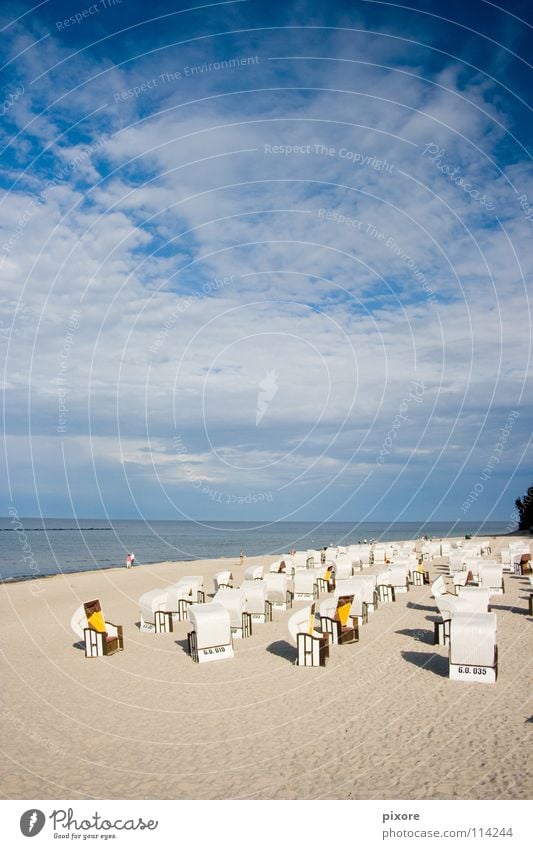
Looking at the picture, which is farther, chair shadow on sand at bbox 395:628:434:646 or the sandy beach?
chair shadow on sand at bbox 395:628:434:646

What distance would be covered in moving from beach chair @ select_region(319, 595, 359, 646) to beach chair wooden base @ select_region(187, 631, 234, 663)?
89.4 inches

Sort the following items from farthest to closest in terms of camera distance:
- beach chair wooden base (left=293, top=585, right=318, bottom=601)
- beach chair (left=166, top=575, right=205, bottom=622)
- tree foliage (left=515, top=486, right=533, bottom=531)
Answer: tree foliage (left=515, top=486, right=533, bottom=531) → beach chair wooden base (left=293, top=585, right=318, bottom=601) → beach chair (left=166, top=575, right=205, bottom=622)

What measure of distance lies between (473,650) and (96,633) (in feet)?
25.1

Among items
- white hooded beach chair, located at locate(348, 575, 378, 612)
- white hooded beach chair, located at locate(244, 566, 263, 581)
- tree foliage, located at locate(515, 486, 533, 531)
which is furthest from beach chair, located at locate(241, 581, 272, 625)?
tree foliage, located at locate(515, 486, 533, 531)

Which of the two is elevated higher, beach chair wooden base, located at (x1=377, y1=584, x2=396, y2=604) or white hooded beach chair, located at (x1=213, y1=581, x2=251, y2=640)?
white hooded beach chair, located at (x1=213, y1=581, x2=251, y2=640)

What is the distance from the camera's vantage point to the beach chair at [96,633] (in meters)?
13.1

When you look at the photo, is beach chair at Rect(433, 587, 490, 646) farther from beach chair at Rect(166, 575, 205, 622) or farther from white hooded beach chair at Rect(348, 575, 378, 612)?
beach chair at Rect(166, 575, 205, 622)

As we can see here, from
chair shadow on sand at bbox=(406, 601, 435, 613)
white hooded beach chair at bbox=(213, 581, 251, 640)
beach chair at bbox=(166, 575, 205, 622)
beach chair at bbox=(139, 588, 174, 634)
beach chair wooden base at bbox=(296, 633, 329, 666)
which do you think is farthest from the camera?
chair shadow on sand at bbox=(406, 601, 435, 613)

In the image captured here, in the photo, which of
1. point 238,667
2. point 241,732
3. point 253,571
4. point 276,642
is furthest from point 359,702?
point 253,571

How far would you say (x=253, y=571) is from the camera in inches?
924

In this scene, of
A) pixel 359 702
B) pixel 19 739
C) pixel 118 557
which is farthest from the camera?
pixel 118 557

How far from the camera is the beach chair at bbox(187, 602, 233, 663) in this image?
12219 millimetres
